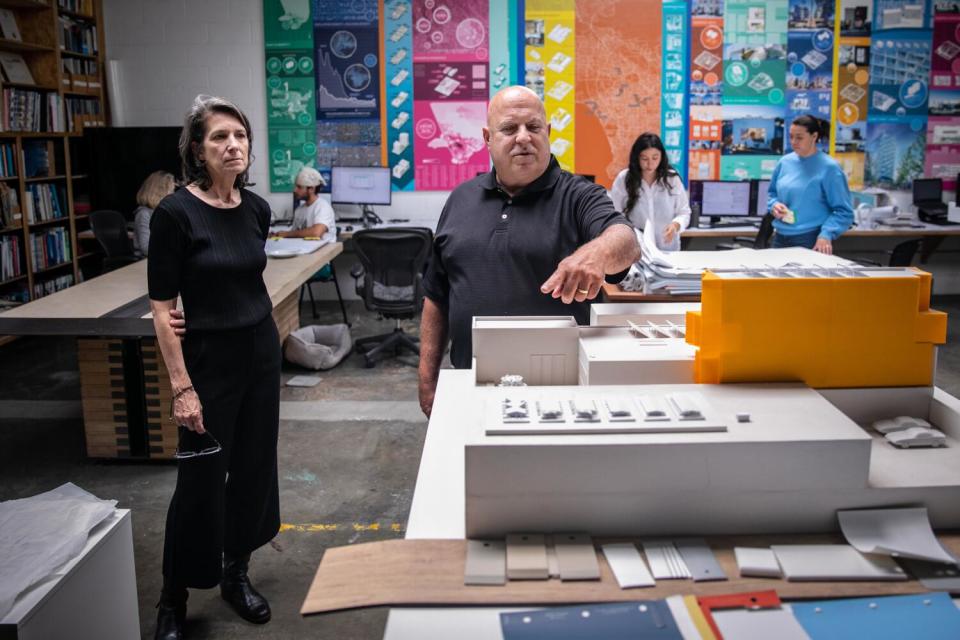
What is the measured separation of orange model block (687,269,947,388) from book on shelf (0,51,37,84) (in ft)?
19.9

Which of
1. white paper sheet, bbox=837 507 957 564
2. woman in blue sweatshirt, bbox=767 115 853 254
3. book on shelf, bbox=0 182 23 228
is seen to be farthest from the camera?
book on shelf, bbox=0 182 23 228

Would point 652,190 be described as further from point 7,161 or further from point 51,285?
point 51,285

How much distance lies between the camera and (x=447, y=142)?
7266 millimetres

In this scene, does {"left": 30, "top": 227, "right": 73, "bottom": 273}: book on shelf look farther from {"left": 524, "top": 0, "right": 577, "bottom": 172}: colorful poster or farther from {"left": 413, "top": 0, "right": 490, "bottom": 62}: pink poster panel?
{"left": 524, "top": 0, "right": 577, "bottom": 172}: colorful poster

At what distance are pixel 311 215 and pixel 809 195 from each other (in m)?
3.50

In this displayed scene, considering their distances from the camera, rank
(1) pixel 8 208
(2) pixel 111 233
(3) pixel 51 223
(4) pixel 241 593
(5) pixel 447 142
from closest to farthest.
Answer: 1. (4) pixel 241 593
2. (2) pixel 111 233
3. (1) pixel 8 208
4. (3) pixel 51 223
5. (5) pixel 447 142

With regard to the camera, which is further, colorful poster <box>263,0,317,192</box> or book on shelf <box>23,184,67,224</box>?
colorful poster <box>263,0,317,192</box>

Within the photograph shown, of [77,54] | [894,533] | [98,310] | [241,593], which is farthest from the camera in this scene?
[77,54]

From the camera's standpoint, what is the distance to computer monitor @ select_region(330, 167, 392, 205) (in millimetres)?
7137

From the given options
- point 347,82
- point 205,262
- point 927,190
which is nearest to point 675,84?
point 927,190

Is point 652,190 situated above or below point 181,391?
above

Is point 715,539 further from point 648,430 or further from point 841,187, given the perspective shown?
point 841,187

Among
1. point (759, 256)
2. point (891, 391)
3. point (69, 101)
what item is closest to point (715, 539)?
point (891, 391)

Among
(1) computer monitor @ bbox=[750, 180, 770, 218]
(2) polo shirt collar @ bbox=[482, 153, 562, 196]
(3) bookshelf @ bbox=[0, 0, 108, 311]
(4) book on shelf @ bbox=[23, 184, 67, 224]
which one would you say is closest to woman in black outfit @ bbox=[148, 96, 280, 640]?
(2) polo shirt collar @ bbox=[482, 153, 562, 196]
